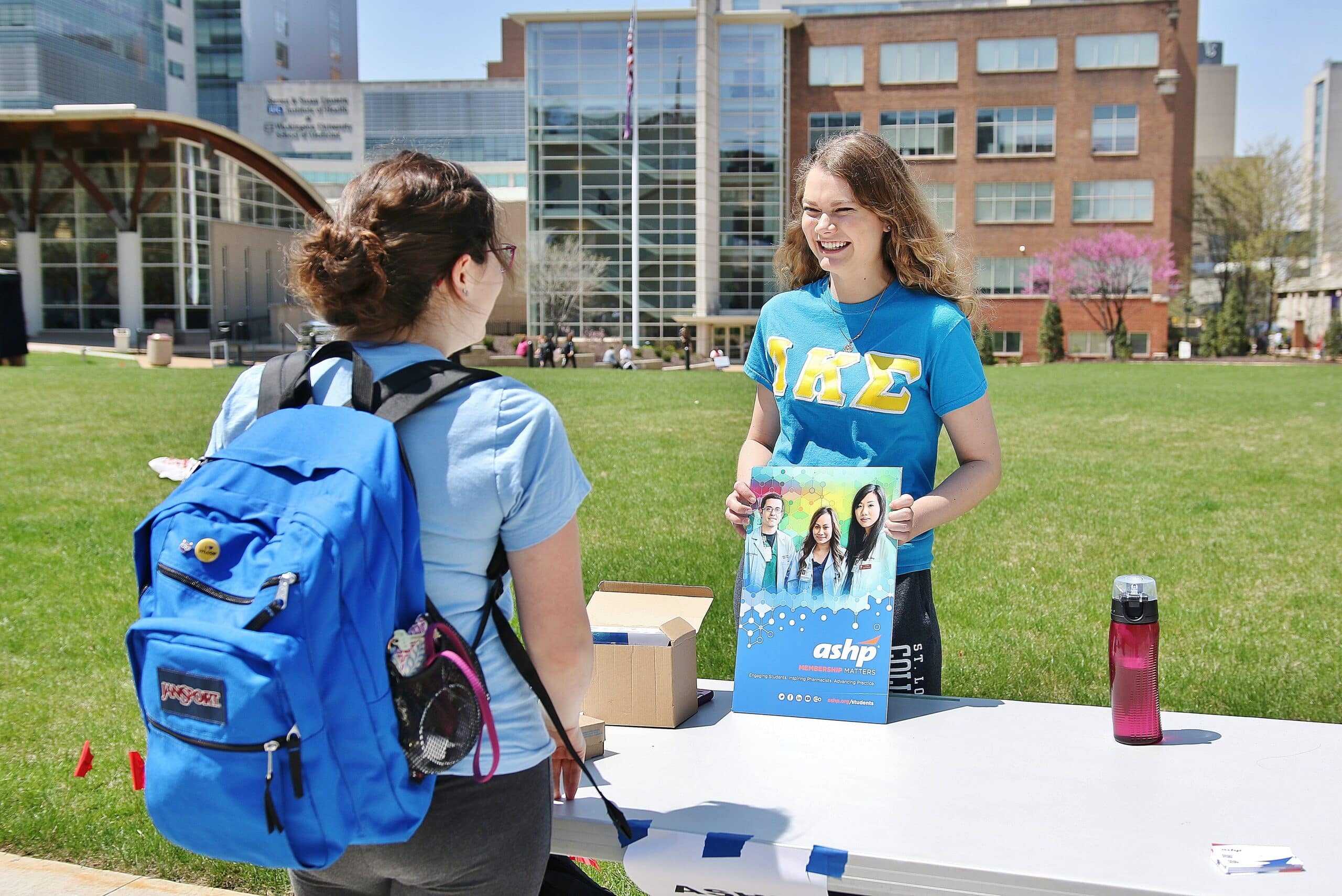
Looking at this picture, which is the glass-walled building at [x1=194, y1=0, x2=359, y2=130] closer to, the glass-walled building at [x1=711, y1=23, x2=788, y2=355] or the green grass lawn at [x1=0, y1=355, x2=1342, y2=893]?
the glass-walled building at [x1=711, y1=23, x2=788, y2=355]

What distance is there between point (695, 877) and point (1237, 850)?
0.94 m

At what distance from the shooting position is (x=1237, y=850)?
1.97 meters

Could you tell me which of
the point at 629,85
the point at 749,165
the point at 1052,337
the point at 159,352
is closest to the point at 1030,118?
the point at 749,165

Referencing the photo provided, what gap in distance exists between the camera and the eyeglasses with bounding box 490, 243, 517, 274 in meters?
1.89

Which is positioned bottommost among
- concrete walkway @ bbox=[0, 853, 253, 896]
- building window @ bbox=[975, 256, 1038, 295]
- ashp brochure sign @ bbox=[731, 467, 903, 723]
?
concrete walkway @ bbox=[0, 853, 253, 896]

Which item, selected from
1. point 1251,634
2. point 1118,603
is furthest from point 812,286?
point 1251,634

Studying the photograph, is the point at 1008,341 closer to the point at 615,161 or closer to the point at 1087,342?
the point at 1087,342

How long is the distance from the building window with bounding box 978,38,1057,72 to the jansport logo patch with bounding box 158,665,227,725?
63533 mm

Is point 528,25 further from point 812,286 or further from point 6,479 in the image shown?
point 812,286

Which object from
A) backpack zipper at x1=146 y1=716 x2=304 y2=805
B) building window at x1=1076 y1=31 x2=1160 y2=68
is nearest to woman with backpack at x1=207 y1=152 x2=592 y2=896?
backpack zipper at x1=146 y1=716 x2=304 y2=805

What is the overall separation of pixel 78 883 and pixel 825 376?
9.58 ft

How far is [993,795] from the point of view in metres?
2.27

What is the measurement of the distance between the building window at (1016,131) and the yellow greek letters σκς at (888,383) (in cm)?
6113

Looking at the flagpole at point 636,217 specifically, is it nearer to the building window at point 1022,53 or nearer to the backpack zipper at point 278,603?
the building window at point 1022,53
